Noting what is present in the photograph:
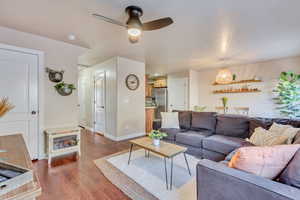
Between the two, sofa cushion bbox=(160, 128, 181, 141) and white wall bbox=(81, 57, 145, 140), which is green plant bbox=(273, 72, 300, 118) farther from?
white wall bbox=(81, 57, 145, 140)

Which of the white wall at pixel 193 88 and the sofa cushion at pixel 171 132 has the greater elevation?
the white wall at pixel 193 88

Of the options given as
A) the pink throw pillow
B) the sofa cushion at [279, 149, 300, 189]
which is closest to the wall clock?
the pink throw pillow

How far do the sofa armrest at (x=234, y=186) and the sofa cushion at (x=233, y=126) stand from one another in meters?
2.08

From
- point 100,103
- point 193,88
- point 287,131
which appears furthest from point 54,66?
point 193,88

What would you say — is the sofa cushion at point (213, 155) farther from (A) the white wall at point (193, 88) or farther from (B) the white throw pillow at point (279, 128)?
(A) the white wall at point (193, 88)

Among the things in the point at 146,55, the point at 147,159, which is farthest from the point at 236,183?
the point at 146,55

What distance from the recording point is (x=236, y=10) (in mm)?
2012

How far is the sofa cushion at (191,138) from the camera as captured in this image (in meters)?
2.94

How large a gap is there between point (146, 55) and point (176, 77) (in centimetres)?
275

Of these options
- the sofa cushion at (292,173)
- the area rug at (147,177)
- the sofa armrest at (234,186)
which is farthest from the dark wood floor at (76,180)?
the sofa cushion at (292,173)

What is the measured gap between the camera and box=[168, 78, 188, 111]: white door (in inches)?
242

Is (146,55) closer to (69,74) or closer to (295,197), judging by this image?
(69,74)

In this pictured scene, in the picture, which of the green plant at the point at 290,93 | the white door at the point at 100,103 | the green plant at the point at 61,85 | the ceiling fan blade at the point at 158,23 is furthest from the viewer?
the white door at the point at 100,103

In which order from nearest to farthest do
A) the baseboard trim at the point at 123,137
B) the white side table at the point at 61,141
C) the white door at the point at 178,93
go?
the white side table at the point at 61,141
the baseboard trim at the point at 123,137
the white door at the point at 178,93
